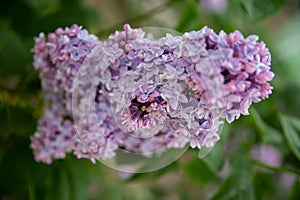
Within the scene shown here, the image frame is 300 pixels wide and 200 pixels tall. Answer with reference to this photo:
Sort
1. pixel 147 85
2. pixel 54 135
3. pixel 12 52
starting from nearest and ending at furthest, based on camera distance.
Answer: pixel 147 85
pixel 54 135
pixel 12 52

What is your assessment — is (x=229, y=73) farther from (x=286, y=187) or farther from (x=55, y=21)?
(x=286, y=187)

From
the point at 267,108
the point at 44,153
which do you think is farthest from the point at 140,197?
the point at 44,153

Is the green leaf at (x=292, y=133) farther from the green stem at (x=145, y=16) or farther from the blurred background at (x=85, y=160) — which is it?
the green stem at (x=145, y=16)

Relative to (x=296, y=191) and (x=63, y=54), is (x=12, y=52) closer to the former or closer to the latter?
(x=63, y=54)

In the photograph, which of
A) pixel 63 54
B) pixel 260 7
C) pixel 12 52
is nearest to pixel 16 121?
pixel 12 52

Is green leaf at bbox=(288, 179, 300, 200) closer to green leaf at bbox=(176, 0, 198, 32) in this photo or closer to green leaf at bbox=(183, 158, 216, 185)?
green leaf at bbox=(183, 158, 216, 185)
